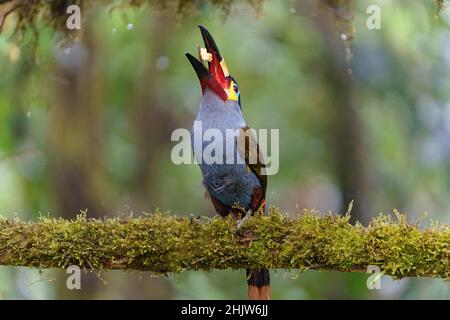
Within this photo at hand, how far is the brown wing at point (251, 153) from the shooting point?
300 cm

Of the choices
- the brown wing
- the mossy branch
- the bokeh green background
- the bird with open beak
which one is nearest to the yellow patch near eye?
the bird with open beak

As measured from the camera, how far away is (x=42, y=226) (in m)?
2.63

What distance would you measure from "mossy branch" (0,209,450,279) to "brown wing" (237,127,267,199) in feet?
1.53

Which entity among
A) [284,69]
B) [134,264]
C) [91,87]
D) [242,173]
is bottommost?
[134,264]

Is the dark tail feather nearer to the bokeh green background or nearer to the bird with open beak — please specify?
the bird with open beak

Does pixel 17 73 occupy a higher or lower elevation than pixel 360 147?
higher

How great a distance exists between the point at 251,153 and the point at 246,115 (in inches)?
112

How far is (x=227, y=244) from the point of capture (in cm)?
256

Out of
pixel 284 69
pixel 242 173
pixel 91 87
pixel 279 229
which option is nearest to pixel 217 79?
pixel 242 173

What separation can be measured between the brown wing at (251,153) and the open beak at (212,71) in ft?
0.66

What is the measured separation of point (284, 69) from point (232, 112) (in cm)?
301
